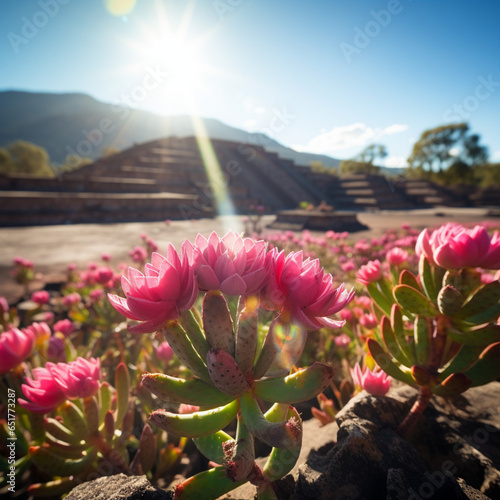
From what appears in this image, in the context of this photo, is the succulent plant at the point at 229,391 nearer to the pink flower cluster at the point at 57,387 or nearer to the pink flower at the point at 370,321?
the pink flower cluster at the point at 57,387

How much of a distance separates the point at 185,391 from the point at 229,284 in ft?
1.31

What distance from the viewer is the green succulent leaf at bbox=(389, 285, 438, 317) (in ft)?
4.09

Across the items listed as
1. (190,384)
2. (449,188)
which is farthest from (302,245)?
(449,188)

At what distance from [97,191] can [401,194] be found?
21.4 metres

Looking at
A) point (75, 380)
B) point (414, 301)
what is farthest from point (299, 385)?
point (75, 380)

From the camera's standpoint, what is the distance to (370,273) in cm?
162

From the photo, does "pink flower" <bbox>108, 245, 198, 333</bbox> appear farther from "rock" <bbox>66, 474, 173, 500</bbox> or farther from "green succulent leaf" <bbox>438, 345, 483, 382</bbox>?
"green succulent leaf" <bbox>438, 345, 483, 382</bbox>

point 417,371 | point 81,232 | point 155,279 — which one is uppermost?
point 155,279

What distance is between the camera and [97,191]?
562 inches

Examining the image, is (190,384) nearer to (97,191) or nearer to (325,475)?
(325,475)

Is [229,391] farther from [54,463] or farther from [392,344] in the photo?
[54,463]

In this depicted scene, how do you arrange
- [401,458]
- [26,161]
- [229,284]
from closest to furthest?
1. [229,284]
2. [401,458]
3. [26,161]

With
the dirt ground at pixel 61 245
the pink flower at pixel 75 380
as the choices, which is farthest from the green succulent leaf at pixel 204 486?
the dirt ground at pixel 61 245

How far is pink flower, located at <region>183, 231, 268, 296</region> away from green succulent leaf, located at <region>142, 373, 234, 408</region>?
0.32m
